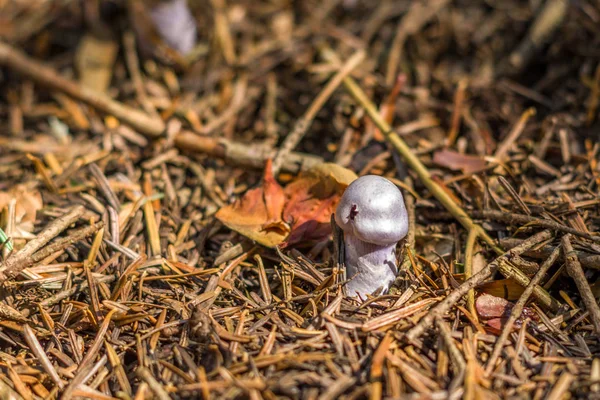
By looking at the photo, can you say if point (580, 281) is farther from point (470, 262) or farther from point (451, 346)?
point (451, 346)

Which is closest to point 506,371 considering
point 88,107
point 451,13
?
point 451,13

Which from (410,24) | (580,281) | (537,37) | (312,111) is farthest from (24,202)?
(537,37)

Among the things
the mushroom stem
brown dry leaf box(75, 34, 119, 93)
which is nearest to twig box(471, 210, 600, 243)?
the mushroom stem

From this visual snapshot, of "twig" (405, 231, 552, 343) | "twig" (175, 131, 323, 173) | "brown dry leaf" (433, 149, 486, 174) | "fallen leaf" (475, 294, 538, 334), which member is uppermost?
"twig" (175, 131, 323, 173)

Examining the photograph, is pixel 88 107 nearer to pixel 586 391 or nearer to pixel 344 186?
pixel 344 186

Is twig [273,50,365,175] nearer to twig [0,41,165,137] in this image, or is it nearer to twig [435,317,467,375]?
twig [0,41,165,137]

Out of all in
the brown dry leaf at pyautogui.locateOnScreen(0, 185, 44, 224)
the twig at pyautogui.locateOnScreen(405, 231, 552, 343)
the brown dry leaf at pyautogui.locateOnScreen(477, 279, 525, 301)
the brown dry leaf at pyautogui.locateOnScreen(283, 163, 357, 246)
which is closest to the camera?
the twig at pyautogui.locateOnScreen(405, 231, 552, 343)
